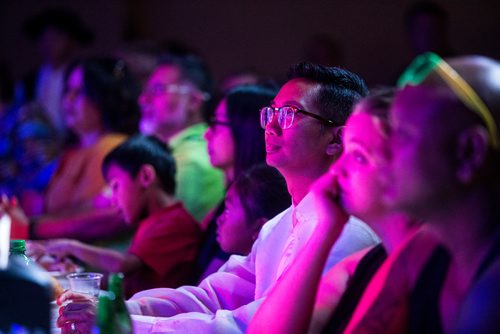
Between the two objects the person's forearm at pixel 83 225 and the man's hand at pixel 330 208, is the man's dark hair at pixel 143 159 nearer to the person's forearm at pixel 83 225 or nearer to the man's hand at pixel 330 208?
the person's forearm at pixel 83 225

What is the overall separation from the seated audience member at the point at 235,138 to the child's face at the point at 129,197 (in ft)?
1.18

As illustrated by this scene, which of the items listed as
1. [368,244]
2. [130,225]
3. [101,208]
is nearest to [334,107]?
[368,244]

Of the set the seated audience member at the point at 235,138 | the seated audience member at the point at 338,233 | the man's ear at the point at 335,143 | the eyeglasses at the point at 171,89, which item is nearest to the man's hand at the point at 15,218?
the seated audience member at the point at 235,138

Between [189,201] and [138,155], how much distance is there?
16.3 inches

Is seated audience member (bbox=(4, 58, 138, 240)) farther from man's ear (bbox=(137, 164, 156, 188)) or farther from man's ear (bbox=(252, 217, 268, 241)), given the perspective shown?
man's ear (bbox=(252, 217, 268, 241))

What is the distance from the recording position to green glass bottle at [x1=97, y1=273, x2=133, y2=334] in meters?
1.69

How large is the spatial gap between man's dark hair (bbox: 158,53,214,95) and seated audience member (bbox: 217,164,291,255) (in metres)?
1.81

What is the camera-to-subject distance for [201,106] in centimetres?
454

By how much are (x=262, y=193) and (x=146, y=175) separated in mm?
926

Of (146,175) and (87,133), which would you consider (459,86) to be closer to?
(146,175)

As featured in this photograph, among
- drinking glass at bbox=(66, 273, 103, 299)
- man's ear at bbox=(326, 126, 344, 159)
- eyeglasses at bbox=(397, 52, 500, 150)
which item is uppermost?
eyeglasses at bbox=(397, 52, 500, 150)

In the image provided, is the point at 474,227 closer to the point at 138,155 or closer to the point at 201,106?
the point at 138,155

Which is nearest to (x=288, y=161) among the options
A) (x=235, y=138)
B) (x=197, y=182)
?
(x=235, y=138)

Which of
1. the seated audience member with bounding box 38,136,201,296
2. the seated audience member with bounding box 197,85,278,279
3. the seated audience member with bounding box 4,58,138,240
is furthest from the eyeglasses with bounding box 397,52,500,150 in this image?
the seated audience member with bounding box 4,58,138,240
